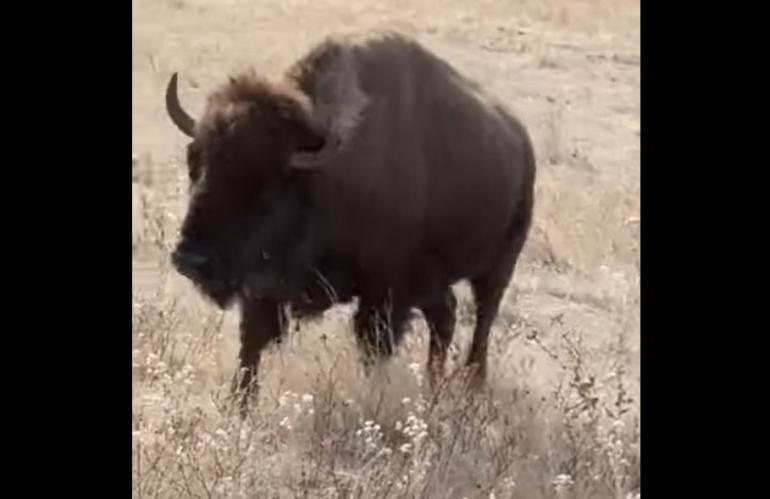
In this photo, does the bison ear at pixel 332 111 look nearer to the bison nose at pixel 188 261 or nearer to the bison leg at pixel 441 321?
the bison nose at pixel 188 261

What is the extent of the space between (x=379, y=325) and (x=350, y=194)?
0.62 meters

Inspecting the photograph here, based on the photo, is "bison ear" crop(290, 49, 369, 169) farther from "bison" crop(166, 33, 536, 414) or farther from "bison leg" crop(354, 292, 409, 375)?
"bison leg" crop(354, 292, 409, 375)

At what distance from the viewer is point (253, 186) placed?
5.81 m

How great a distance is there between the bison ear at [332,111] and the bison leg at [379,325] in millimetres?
739

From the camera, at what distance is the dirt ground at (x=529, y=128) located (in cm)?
773

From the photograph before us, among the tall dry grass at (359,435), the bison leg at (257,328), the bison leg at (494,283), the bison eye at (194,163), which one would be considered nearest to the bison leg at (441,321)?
the bison leg at (494,283)

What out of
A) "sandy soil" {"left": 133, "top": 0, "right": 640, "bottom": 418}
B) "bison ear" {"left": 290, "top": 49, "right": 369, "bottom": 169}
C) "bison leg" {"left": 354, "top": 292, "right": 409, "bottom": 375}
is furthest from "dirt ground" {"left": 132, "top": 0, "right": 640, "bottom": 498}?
"bison ear" {"left": 290, "top": 49, "right": 369, "bottom": 169}

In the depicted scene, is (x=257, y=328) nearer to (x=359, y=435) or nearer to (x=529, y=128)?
(x=359, y=435)

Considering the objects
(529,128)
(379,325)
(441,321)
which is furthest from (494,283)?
(529,128)
